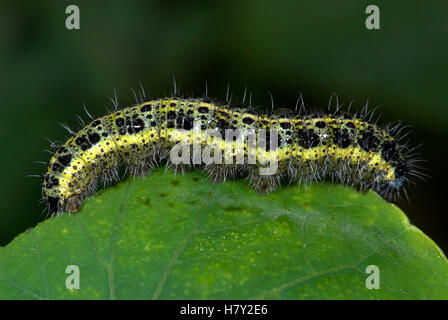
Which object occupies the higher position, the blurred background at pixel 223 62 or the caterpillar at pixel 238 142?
the blurred background at pixel 223 62

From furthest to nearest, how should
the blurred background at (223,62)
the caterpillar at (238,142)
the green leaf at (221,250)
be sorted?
the blurred background at (223,62) → the caterpillar at (238,142) → the green leaf at (221,250)

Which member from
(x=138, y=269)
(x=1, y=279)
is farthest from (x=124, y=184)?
(x=1, y=279)

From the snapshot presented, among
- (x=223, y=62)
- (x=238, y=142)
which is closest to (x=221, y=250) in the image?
(x=238, y=142)

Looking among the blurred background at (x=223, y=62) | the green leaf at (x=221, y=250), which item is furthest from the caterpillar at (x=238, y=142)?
the green leaf at (x=221, y=250)

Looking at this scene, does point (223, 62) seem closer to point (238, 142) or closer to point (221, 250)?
point (238, 142)

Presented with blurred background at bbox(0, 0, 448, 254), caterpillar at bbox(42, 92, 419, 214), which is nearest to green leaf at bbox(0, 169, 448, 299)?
caterpillar at bbox(42, 92, 419, 214)

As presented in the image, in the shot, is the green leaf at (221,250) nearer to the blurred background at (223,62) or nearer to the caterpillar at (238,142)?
the caterpillar at (238,142)

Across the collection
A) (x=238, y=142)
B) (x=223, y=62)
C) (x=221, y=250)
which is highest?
(x=223, y=62)
